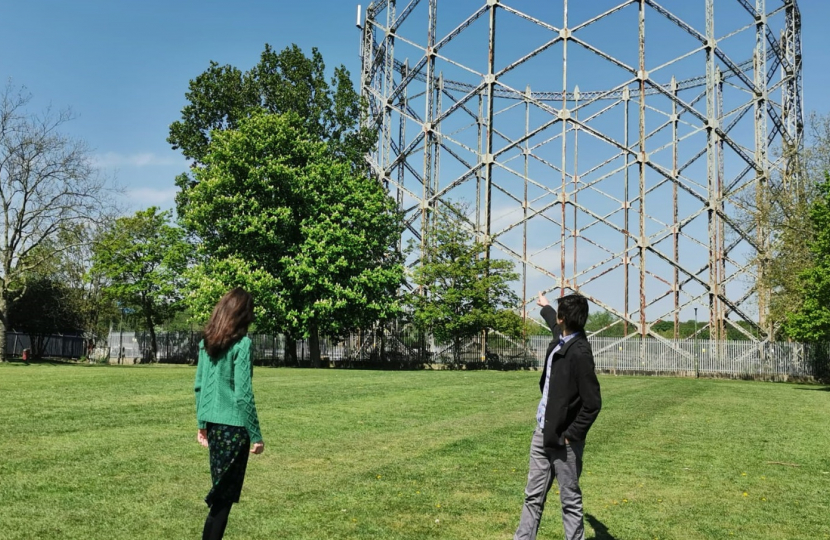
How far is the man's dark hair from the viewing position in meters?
5.51

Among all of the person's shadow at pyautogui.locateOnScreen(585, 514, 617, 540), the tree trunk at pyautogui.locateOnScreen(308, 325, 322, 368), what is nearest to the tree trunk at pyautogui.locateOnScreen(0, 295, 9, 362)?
the tree trunk at pyautogui.locateOnScreen(308, 325, 322, 368)

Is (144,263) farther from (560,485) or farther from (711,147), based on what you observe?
(560,485)

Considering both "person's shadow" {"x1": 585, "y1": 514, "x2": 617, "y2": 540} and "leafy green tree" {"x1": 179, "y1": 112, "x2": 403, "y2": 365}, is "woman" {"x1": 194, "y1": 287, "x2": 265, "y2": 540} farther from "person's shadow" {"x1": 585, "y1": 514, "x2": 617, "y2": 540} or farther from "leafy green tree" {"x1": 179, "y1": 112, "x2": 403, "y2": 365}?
"leafy green tree" {"x1": 179, "y1": 112, "x2": 403, "y2": 365}

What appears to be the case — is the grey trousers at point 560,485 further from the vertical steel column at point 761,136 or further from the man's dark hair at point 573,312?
the vertical steel column at point 761,136

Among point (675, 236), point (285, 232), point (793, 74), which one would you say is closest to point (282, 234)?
point (285, 232)

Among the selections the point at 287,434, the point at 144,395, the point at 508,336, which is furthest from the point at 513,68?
the point at 287,434

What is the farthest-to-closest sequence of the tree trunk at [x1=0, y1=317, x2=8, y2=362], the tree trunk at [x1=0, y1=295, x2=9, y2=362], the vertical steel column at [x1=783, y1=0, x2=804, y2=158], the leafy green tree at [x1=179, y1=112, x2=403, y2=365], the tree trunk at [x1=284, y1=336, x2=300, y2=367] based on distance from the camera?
the vertical steel column at [x1=783, y1=0, x2=804, y2=158]
the tree trunk at [x1=284, y1=336, x2=300, y2=367]
the tree trunk at [x1=0, y1=317, x2=8, y2=362]
the tree trunk at [x1=0, y1=295, x2=9, y2=362]
the leafy green tree at [x1=179, y1=112, x2=403, y2=365]

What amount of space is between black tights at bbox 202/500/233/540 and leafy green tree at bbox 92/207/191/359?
45.2 meters

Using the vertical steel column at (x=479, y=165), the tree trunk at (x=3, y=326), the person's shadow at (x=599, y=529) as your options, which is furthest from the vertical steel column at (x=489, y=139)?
the person's shadow at (x=599, y=529)

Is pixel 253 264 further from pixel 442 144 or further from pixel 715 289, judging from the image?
pixel 715 289

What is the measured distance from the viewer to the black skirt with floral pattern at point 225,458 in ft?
16.5

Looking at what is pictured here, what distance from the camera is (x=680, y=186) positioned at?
42.1 m

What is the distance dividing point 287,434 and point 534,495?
271 inches

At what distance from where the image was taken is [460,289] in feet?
140
